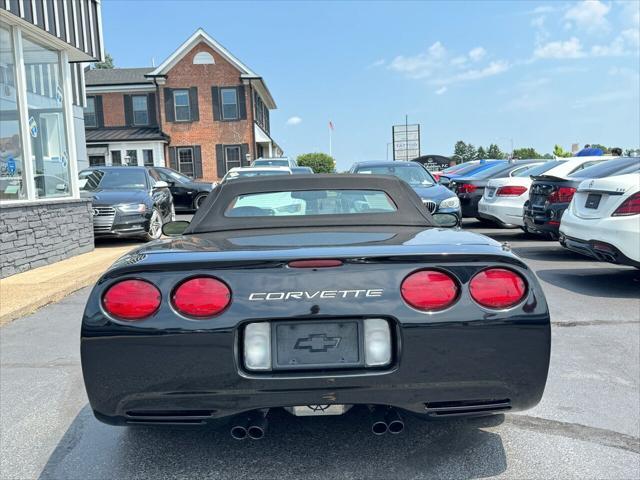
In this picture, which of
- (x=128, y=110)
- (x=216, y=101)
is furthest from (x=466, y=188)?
(x=128, y=110)

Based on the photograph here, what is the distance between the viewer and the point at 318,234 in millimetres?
2912

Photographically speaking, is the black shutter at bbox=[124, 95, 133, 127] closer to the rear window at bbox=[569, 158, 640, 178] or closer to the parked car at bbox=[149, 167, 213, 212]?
the parked car at bbox=[149, 167, 213, 212]

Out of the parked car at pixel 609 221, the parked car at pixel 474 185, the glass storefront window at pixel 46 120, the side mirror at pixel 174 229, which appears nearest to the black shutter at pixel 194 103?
the parked car at pixel 474 185

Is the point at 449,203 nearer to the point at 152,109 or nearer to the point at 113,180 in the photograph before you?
the point at 113,180

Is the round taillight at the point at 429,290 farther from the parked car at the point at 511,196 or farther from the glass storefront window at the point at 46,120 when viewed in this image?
the parked car at the point at 511,196

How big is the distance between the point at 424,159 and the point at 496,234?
66.2 ft

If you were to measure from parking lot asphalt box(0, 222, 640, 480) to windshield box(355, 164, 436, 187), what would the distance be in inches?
263

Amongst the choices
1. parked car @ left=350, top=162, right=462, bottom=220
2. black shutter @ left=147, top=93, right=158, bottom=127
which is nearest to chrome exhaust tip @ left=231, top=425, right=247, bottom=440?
parked car @ left=350, top=162, right=462, bottom=220

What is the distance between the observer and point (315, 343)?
7.57 ft

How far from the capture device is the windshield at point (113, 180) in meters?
11.5

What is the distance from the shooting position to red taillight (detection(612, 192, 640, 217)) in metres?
6.00

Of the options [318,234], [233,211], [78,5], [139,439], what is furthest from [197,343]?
[78,5]

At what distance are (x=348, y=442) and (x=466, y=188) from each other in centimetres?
1019

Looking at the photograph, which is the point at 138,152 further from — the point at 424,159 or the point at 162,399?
the point at 162,399
